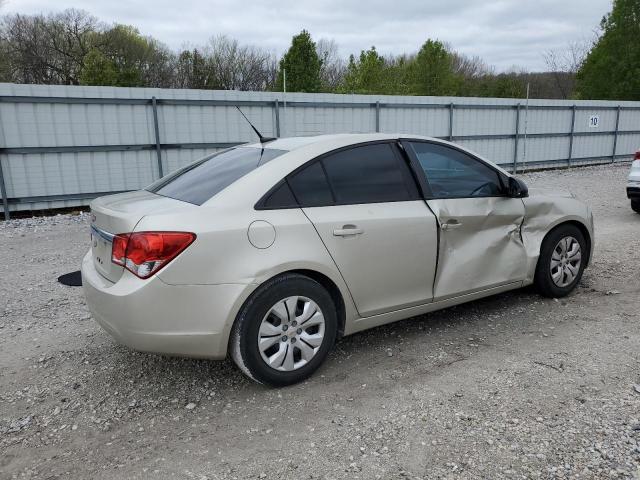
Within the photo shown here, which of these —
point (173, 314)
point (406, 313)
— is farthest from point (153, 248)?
point (406, 313)

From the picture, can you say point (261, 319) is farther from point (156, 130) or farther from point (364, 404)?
point (156, 130)

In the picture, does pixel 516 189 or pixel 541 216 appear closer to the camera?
pixel 516 189

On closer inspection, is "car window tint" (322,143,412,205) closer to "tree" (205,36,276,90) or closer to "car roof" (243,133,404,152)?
"car roof" (243,133,404,152)

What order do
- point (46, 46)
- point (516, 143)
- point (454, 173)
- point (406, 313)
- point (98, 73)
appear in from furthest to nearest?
point (46, 46), point (98, 73), point (516, 143), point (454, 173), point (406, 313)

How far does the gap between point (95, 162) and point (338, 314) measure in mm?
8167

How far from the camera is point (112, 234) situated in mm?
3041

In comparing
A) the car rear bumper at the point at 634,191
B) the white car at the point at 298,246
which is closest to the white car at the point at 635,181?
the car rear bumper at the point at 634,191

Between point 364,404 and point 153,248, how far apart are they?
1.48 metres

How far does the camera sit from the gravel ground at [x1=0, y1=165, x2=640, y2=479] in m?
2.55

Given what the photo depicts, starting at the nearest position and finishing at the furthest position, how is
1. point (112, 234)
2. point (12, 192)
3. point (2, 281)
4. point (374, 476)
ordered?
point (374, 476) → point (112, 234) → point (2, 281) → point (12, 192)

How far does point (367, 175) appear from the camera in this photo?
3.56 metres

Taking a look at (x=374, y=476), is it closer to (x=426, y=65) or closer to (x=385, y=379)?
(x=385, y=379)

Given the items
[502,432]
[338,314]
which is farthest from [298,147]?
[502,432]

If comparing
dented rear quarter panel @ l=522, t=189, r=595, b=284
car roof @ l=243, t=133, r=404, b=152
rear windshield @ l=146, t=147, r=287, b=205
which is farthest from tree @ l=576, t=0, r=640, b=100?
rear windshield @ l=146, t=147, r=287, b=205
